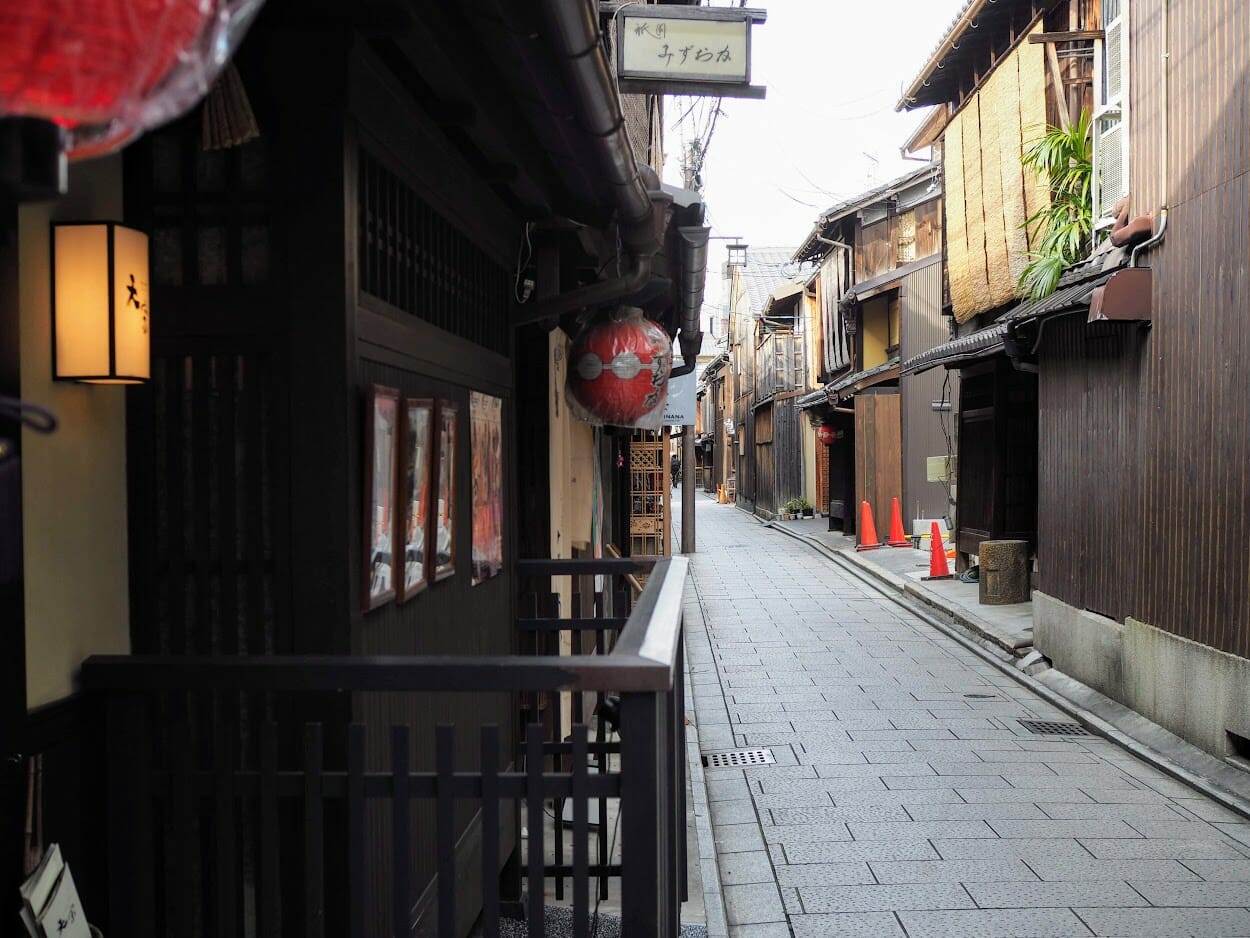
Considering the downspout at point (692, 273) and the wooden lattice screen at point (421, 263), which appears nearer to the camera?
the wooden lattice screen at point (421, 263)

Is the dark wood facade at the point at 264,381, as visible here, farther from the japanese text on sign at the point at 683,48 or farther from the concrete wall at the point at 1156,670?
the concrete wall at the point at 1156,670

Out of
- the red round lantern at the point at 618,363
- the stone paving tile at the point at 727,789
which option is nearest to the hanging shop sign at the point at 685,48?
the red round lantern at the point at 618,363

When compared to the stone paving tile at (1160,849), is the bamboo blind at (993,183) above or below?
above

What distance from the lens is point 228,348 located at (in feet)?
13.6

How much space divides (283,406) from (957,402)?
20166 mm

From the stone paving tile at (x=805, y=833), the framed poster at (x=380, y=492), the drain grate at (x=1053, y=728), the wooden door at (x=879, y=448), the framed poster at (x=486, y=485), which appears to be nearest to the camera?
the framed poster at (x=380, y=492)

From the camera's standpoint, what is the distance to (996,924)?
6.70 metres

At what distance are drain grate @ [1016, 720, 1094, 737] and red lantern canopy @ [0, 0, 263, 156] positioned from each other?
11362 mm

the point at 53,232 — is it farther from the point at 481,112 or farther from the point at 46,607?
the point at 481,112

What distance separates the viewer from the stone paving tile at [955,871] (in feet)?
24.4

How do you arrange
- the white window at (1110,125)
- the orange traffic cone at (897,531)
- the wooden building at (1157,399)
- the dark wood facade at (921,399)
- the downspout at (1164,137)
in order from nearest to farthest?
the wooden building at (1157,399) < the downspout at (1164,137) < the white window at (1110,125) < the orange traffic cone at (897,531) < the dark wood facade at (921,399)

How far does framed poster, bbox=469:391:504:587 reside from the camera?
6270mm

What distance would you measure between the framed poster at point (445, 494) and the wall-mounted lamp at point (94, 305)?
170cm

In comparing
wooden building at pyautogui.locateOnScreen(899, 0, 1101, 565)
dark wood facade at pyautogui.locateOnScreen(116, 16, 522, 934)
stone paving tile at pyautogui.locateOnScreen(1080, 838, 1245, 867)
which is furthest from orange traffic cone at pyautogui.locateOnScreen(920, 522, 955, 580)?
dark wood facade at pyautogui.locateOnScreen(116, 16, 522, 934)
